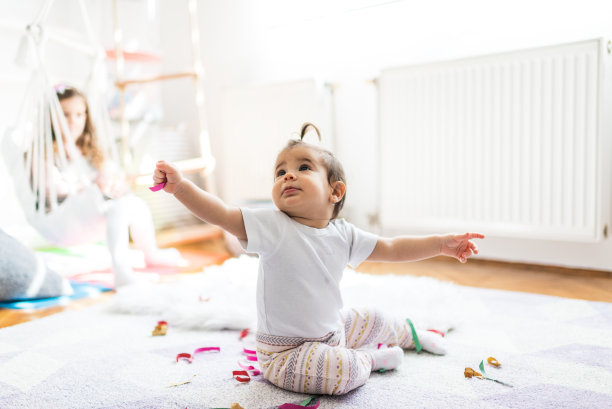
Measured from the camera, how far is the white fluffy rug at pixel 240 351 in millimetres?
878

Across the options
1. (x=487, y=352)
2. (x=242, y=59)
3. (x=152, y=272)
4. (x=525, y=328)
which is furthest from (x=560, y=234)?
(x=242, y=59)

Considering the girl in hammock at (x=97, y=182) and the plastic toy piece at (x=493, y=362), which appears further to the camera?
the girl in hammock at (x=97, y=182)

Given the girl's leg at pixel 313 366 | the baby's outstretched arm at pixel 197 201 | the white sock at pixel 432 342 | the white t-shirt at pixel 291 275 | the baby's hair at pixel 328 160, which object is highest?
the baby's hair at pixel 328 160

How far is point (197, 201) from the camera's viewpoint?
2.81 ft

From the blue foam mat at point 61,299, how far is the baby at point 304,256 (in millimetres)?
892

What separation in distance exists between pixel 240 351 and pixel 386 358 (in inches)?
13.0

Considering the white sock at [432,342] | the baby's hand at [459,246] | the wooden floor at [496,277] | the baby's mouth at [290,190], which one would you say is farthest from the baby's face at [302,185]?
the wooden floor at [496,277]

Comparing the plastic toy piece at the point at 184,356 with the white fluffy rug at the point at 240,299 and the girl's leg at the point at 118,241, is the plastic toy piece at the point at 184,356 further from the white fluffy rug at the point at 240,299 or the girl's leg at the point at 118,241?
the girl's leg at the point at 118,241

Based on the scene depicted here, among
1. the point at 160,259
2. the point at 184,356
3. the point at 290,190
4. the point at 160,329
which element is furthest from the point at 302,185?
the point at 160,259

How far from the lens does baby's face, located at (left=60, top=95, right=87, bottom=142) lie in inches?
69.6

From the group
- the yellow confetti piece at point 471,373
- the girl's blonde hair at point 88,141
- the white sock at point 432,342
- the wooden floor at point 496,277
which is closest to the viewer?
the yellow confetti piece at point 471,373

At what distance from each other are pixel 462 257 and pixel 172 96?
2240mm

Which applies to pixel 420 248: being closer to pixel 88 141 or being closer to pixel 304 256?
pixel 304 256

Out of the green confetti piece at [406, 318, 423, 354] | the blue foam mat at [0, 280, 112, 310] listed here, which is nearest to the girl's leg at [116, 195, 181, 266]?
the blue foam mat at [0, 280, 112, 310]
